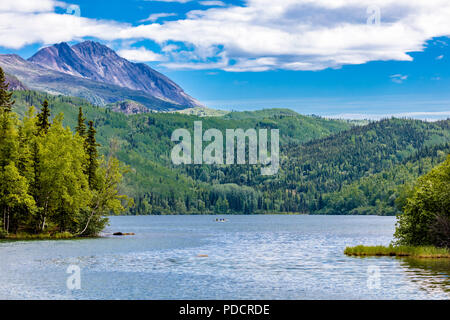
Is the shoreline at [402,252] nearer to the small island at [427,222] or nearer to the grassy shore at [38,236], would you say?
the small island at [427,222]

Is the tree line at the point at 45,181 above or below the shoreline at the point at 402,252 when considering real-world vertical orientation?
above

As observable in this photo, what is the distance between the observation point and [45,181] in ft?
357

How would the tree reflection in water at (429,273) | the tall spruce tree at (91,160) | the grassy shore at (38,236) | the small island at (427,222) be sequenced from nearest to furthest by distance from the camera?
the tree reflection in water at (429,273)
the small island at (427,222)
the grassy shore at (38,236)
the tall spruce tree at (91,160)

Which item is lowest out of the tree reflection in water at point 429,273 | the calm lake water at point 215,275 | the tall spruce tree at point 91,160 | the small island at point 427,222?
the calm lake water at point 215,275

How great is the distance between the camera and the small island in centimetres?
7506

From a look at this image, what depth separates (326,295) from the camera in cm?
4938

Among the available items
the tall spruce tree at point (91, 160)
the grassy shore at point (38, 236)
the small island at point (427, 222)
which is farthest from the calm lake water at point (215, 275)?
the tall spruce tree at point (91, 160)

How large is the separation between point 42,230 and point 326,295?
7917cm

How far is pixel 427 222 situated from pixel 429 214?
5.14 ft

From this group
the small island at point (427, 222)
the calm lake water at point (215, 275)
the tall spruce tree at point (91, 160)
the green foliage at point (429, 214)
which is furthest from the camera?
the tall spruce tree at point (91, 160)

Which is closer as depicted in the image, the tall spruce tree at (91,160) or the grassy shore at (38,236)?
the grassy shore at (38,236)

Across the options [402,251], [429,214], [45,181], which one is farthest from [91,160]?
[429,214]

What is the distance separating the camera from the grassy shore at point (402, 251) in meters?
74.6
